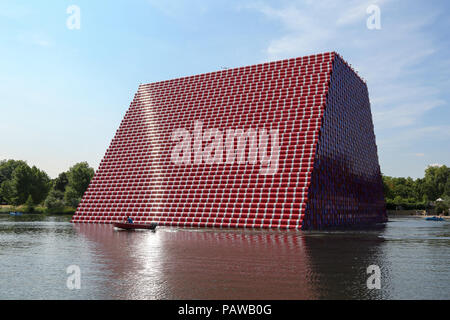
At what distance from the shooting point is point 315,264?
1838 cm

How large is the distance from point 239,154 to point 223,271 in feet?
111

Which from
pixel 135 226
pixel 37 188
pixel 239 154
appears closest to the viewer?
pixel 135 226

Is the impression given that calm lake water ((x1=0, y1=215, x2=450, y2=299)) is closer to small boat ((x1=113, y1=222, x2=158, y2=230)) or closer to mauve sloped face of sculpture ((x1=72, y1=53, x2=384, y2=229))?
small boat ((x1=113, y1=222, x2=158, y2=230))

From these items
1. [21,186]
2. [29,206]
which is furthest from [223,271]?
[21,186]

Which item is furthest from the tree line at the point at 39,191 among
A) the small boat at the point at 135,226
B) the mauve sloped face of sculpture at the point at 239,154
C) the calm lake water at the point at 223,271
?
the calm lake water at the point at 223,271

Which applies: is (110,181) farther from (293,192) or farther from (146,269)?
(146,269)

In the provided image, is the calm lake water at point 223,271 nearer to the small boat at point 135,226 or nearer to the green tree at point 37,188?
the small boat at point 135,226

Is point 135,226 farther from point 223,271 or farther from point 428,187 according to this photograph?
point 428,187

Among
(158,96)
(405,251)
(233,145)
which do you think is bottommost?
(405,251)

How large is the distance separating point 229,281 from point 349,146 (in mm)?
46079

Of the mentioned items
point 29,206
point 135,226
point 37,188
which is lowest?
point 135,226

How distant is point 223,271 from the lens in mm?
16609
